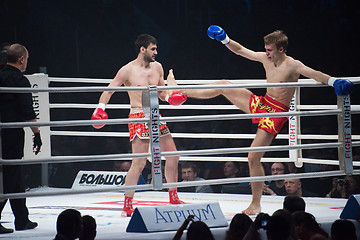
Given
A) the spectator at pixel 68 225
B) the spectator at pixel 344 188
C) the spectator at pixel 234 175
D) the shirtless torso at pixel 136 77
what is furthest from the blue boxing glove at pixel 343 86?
the spectator at pixel 234 175

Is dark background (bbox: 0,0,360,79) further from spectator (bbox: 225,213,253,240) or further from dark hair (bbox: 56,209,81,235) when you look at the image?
dark hair (bbox: 56,209,81,235)

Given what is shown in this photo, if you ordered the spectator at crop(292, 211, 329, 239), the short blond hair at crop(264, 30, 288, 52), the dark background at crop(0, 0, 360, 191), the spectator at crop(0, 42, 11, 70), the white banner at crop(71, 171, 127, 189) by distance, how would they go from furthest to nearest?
the dark background at crop(0, 0, 360, 191) < the white banner at crop(71, 171, 127, 189) < the spectator at crop(0, 42, 11, 70) < the short blond hair at crop(264, 30, 288, 52) < the spectator at crop(292, 211, 329, 239)

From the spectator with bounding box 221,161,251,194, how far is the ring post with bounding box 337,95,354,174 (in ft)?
5.81

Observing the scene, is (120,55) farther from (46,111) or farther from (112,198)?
(112,198)

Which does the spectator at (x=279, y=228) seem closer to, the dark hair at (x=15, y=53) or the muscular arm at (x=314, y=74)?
the muscular arm at (x=314, y=74)

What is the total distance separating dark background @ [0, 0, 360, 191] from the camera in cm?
727

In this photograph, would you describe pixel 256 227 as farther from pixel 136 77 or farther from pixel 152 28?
pixel 152 28

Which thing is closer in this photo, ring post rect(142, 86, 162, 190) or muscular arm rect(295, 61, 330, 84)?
ring post rect(142, 86, 162, 190)


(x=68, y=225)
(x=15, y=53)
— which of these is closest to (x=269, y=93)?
(x=15, y=53)

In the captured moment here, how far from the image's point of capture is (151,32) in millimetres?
7664

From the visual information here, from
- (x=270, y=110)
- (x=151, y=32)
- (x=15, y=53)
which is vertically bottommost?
(x=270, y=110)

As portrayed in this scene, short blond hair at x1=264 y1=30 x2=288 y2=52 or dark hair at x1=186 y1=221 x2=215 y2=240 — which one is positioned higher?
short blond hair at x1=264 y1=30 x2=288 y2=52

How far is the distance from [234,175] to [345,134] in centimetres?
246

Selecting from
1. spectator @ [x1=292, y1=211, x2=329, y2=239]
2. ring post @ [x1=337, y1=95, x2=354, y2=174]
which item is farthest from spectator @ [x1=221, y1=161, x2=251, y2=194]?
spectator @ [x1=292, y1=211, x2=329, y2=239]
